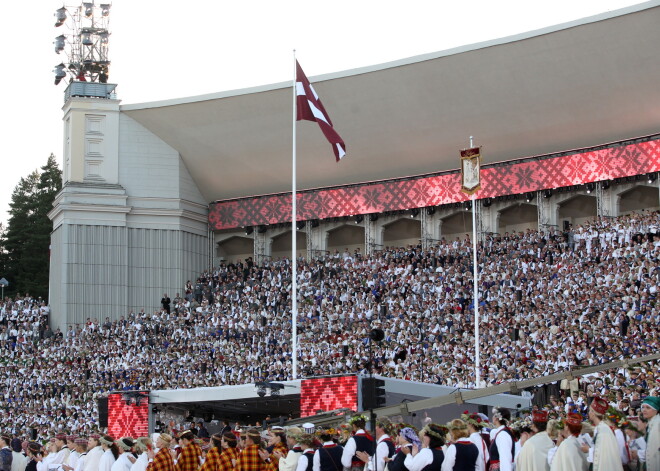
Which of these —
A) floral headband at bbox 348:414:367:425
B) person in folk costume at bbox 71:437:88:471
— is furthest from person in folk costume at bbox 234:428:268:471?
person in folk costume at bbox 71:437:88:471

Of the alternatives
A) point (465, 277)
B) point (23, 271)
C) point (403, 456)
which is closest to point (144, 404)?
point (465, 277)

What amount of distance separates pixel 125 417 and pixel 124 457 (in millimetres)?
12418

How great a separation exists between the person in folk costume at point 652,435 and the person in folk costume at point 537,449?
1111mm

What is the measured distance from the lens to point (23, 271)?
7156 centimetres

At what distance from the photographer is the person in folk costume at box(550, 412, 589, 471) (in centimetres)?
1209

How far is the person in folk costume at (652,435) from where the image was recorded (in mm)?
11992

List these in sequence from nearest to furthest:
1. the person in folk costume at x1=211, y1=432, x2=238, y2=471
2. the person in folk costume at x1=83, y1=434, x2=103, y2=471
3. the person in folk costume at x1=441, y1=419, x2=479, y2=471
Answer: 1. the person in folk costume at x1=441, y1=419, x2=479, y2=471
2. the person in folk costume at x1=211, y1=432, x2=238, y2=471
3. the person in folk costume at x1=83, y1=434, x2=103, y2=471

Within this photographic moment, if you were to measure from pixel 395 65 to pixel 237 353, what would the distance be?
41.6 feet

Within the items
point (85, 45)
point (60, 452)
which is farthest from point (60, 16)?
point (60, 452)

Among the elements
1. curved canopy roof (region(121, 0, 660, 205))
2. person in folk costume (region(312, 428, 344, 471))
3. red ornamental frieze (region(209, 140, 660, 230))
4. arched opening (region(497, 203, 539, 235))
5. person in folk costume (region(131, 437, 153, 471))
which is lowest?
person in folk costume (region(131, 437, 153, 471))

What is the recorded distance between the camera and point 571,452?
1213cm

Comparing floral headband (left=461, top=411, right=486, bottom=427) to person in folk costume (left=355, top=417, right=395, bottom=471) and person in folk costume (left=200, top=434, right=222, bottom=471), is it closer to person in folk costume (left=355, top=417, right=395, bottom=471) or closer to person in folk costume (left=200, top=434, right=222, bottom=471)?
person in folk costume (left=355, top=417, right=395, bottom=471)

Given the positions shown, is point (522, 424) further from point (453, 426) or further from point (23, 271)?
A: point (23, 271)

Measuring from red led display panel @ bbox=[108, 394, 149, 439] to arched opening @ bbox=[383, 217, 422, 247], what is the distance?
2251cm
